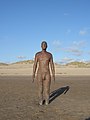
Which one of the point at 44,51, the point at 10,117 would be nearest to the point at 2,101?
the point at 44,51

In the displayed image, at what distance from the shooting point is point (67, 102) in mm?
12625

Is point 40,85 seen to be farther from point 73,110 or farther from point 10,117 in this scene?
point 10,117

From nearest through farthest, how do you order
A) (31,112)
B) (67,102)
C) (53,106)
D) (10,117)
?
(10,117) → (31,112) → (53,106) → (67,102)

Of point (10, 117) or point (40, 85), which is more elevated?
point (40, 85)

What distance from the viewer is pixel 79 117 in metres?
9.24

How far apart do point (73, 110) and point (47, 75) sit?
6.05 ft

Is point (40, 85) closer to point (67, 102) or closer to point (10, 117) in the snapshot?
point (67, 102)

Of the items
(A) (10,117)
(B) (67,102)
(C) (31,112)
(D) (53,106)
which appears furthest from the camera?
(B) (67,102)

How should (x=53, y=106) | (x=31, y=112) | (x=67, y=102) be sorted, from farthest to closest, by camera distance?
(x=67, y=102) → (x=53, y=106) → (x=31, y=112)

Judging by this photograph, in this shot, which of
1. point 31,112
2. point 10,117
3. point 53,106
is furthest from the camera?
point 53,106

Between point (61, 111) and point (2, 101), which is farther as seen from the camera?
point (2, 101)

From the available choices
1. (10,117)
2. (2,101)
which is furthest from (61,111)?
(2,101)

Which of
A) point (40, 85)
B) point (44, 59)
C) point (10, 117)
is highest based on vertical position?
point (44, 59)

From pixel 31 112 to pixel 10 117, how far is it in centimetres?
104
